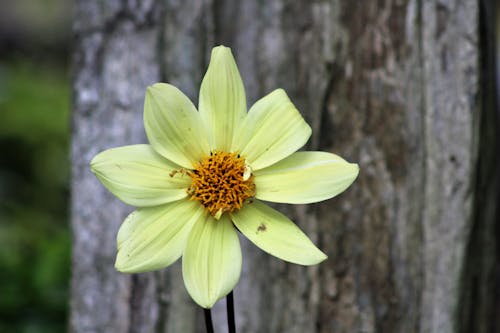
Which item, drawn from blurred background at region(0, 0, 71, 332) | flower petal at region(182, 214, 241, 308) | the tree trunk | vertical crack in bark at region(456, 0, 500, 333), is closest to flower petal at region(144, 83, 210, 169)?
flower petal at region(182, 214, 241, 308)

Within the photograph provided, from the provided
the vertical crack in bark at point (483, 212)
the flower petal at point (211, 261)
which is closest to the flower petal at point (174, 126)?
the flower petal at point (211, 261)

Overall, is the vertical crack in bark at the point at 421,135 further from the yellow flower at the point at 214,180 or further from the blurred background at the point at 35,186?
the yellow flower at the point at 214,180

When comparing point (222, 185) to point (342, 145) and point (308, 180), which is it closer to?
point (308, 180)

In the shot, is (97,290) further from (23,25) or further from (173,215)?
(23,25)

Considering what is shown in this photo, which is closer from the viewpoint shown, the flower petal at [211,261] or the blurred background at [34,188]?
the flower petal at [211,261]

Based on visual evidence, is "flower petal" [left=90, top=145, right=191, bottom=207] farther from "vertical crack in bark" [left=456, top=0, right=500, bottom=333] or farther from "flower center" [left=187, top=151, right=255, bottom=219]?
"vertical crack in bark" [left=456, top=0, right=500, bottom=333]
